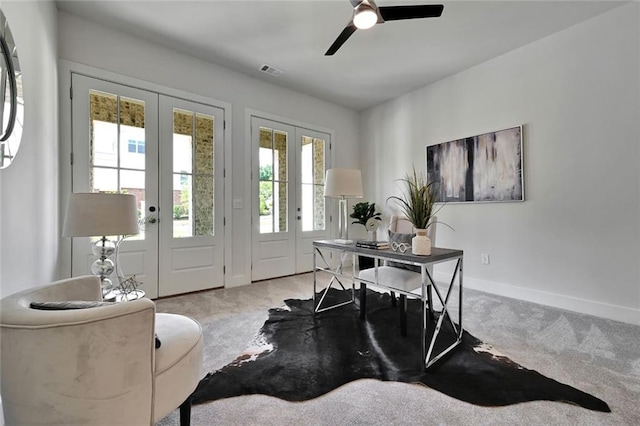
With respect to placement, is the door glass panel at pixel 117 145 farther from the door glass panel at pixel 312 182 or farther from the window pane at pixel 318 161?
the window pane at pixel 318 161

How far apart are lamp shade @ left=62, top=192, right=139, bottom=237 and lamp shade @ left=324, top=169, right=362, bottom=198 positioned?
149 cm

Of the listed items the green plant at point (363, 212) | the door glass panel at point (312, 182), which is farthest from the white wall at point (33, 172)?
the green plant at point (363, 212)

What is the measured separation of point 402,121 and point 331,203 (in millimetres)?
1694

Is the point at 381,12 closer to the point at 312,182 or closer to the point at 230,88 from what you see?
the point at 230,88

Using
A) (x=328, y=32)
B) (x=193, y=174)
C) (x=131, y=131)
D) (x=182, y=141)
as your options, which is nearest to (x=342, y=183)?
(x=328, y=32)

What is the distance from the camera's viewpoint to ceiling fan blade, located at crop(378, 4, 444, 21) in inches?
73.4

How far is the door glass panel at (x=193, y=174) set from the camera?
128 inches

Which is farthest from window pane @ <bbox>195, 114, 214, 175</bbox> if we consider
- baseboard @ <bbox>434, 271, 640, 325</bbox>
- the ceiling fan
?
baseboard @ <bbox>434, 271, 640, 325</bbox>

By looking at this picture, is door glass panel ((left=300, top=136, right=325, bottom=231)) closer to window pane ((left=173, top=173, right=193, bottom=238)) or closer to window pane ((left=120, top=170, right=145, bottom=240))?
window pane ((left=173, top=173, right=193, bottom=238))

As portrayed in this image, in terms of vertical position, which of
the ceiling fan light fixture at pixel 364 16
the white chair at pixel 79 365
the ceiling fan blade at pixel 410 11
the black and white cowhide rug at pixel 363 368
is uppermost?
the ceiling fan blade at pixel 410 11

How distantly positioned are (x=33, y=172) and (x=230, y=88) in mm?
2370

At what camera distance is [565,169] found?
2793 mm

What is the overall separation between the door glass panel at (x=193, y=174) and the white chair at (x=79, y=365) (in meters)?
2.37

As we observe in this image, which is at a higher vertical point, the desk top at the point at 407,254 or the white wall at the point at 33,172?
the white wall at the point at 33,172
